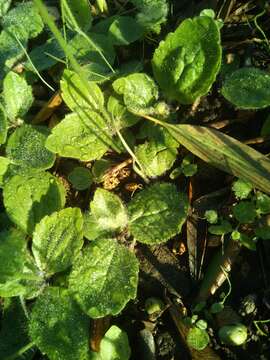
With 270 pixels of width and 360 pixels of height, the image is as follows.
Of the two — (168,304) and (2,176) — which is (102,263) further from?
(2,176)

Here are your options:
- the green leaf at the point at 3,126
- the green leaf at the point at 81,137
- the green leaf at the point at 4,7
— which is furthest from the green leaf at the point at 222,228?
the green leaf at the point at 4,7

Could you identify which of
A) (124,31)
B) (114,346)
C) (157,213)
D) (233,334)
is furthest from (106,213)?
(124,31)

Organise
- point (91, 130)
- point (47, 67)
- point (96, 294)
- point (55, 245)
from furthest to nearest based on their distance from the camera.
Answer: point (47, 67) < point (91, 130) < point (55, 245) < point (96, 294)

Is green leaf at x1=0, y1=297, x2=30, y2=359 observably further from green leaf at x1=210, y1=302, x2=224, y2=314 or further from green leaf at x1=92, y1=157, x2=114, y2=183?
green leaf at x1=210, y1=302, x2=224, y2=314

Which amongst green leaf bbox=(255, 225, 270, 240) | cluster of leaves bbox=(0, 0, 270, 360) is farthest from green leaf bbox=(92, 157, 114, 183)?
green leaf bbox=(255, 225, 270, 240)

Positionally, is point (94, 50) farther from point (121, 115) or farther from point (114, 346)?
point (114, 346)

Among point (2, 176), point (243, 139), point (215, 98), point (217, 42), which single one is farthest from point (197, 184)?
point (2, 176)
